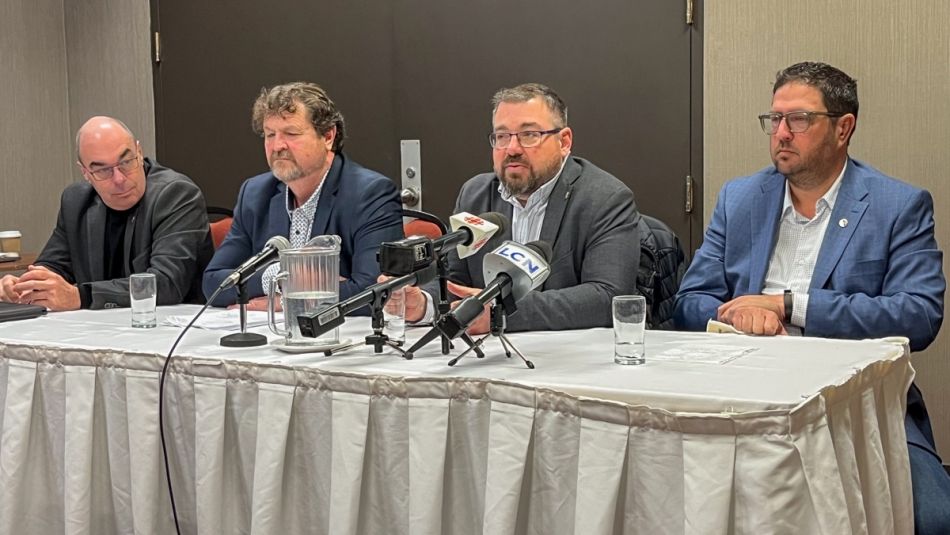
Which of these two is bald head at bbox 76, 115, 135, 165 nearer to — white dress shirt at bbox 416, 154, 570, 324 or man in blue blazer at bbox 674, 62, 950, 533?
white dress shirt at bbox 416, 154, 570, 324

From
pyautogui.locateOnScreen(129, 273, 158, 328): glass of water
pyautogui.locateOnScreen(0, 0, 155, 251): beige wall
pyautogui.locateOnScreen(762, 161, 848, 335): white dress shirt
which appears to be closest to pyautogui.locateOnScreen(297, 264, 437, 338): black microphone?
pyautogui.locateOnScreen(129, 273, 158, 328): glass of water

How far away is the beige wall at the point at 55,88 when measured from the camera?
5137 millimetres

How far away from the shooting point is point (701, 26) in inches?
156

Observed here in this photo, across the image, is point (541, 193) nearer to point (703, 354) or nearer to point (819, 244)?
point (819, 244)

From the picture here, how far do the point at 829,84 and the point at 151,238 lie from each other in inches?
85.6

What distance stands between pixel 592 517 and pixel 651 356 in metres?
0.46

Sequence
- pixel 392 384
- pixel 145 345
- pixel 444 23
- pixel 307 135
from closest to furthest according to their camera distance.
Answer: pixel 392 384, pixel 145 345, pixel 307 135, pixel 444 23

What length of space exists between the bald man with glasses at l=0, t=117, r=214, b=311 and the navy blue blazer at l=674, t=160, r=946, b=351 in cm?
160

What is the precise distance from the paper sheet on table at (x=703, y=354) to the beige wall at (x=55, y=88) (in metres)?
3.65

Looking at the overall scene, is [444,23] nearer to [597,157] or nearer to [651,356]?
[597,157]

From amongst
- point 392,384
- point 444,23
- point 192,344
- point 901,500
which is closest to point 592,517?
point 392,384

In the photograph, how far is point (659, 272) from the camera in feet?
10.3

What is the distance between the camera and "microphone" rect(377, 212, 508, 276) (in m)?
1.98

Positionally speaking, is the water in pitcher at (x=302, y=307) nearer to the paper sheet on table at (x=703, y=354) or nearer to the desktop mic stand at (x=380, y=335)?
the desktop mic stand at (x=380, y=335)
